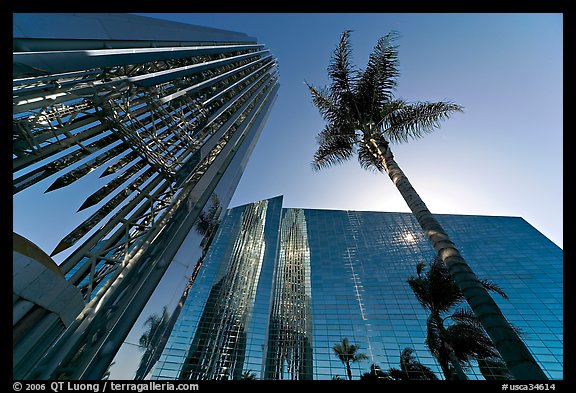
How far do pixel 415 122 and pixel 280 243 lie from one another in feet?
154

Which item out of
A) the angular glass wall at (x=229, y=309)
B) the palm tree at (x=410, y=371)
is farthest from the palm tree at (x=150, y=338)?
the palm tree at (x=410, y=371)

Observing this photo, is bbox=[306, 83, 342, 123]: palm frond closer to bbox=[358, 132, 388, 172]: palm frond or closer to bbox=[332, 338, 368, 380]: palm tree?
bbox=[358, 132, 388, 172]: palm frond

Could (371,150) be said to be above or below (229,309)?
below

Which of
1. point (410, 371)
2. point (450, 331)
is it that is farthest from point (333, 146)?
point (410, 371)

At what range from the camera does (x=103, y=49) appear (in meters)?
5.93

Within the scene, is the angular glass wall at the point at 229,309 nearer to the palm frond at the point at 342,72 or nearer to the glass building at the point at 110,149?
the glass building at the point at 110,149

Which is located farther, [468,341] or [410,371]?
[410,371]

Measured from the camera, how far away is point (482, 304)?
4.93m

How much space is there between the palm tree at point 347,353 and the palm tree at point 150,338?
2827 centimetres

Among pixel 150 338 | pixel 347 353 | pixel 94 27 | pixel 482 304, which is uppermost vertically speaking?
pixel 347 353

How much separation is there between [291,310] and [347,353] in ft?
43.1

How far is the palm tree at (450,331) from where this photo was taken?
47.8ft

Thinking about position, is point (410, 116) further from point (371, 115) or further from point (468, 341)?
point (468, 341)

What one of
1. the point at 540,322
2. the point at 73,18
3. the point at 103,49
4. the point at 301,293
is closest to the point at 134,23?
the point at 103,49
